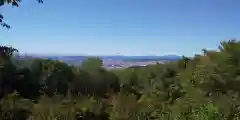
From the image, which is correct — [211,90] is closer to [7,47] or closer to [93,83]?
[7,47]

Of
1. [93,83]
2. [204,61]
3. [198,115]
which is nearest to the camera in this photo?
[198,115]

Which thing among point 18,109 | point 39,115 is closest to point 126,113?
point 39,115

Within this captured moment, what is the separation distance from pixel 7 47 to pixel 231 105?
10.8m

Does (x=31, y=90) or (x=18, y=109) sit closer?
(x=18, y=109)

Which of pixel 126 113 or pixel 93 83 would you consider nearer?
pixel 126 113

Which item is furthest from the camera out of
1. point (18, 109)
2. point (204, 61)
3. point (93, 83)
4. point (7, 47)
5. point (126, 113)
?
point (93, 83)

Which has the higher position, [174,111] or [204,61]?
[204,61]

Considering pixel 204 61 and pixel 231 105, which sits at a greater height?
pixel 204 61

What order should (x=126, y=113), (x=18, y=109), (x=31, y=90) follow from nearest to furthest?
(x=126, y=113) → (x=18, y=109) → (x=31, y=90)

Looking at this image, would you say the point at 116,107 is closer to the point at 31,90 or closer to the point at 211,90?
the point at 211,90

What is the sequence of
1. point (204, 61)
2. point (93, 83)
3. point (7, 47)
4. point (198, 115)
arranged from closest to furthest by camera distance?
point (198, 115) < point (204, 61) < point (7, 47) < point (93, 83)

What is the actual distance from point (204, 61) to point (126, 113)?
3498mm

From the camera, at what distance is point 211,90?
41.4 ft

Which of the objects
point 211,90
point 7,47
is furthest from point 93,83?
point 211,90
